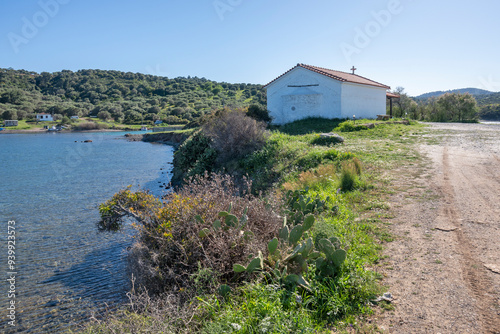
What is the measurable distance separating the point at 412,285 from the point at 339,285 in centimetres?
103

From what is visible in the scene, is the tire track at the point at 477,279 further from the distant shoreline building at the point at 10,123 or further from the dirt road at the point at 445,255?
the distant shoreline building at the point at 10,123

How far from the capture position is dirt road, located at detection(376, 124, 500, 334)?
3.42 meters

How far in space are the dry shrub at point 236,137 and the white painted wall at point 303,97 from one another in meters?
10.7

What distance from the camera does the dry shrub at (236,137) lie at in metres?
15.8

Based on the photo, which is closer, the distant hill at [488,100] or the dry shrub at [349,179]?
the dry shrub at [349,179]

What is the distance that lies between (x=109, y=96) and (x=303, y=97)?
10765 centimetres

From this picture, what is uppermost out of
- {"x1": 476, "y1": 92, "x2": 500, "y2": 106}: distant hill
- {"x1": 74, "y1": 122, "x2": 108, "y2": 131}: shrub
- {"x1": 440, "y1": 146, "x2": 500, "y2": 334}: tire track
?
{"x1": 476, "y1": 92, "x2": 500, "y2": 106}: distant hill

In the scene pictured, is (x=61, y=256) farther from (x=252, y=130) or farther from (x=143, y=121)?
(x=143, y=121)

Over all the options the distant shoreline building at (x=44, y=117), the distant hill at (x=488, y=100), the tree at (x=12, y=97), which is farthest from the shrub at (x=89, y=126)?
the distant hill at (x=488, y=100)

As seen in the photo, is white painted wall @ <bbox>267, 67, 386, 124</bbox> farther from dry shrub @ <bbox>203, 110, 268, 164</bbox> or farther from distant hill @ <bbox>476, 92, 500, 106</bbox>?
distant hill @ <bbox>476, 92, 500, 106</bbox>

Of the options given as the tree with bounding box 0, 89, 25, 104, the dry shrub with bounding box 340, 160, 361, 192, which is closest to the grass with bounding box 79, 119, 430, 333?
the dry shrub with bounding box 340, 160, 361, 192

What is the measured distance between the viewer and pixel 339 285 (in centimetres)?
398

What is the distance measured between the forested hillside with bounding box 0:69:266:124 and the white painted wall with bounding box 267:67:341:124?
151 feet

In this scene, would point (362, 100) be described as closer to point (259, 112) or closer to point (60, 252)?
point (259, 112)
